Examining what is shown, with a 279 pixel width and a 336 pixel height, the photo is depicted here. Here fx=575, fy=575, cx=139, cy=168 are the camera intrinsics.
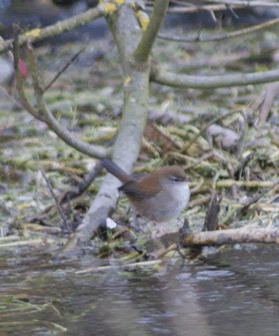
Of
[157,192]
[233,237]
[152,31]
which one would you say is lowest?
[233,237]

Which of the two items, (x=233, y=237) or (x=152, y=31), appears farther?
(x=152, y=31)

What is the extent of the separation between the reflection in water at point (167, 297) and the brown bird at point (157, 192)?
2.37ft

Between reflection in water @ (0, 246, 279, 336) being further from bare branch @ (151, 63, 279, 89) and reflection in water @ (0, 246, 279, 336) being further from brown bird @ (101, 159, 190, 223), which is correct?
bare branch @ (151, 63, 279, 89)

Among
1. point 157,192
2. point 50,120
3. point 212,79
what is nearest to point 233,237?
point 157,192

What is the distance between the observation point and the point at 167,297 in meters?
2.77

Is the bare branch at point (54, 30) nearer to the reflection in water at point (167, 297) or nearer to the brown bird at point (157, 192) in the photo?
the brown bird at point (157, 192)

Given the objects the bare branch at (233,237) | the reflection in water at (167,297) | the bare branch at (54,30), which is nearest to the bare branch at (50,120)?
the bare branch at (54,30)

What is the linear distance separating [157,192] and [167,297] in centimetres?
151

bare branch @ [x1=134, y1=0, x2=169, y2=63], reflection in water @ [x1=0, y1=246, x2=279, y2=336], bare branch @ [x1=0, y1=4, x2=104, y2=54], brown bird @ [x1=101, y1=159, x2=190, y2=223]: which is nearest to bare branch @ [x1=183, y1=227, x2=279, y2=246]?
reflection in water @ [x1=0, y1=246, x2=279, y2=336]

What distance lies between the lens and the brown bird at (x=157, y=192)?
4.13 metres

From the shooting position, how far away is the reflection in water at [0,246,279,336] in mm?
2355

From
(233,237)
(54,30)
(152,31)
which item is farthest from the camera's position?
(54,30)

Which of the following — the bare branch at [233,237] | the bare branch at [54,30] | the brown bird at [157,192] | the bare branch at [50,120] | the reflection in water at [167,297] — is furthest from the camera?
the bare branch at [54,30]

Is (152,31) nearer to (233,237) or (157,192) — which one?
(157,192)
